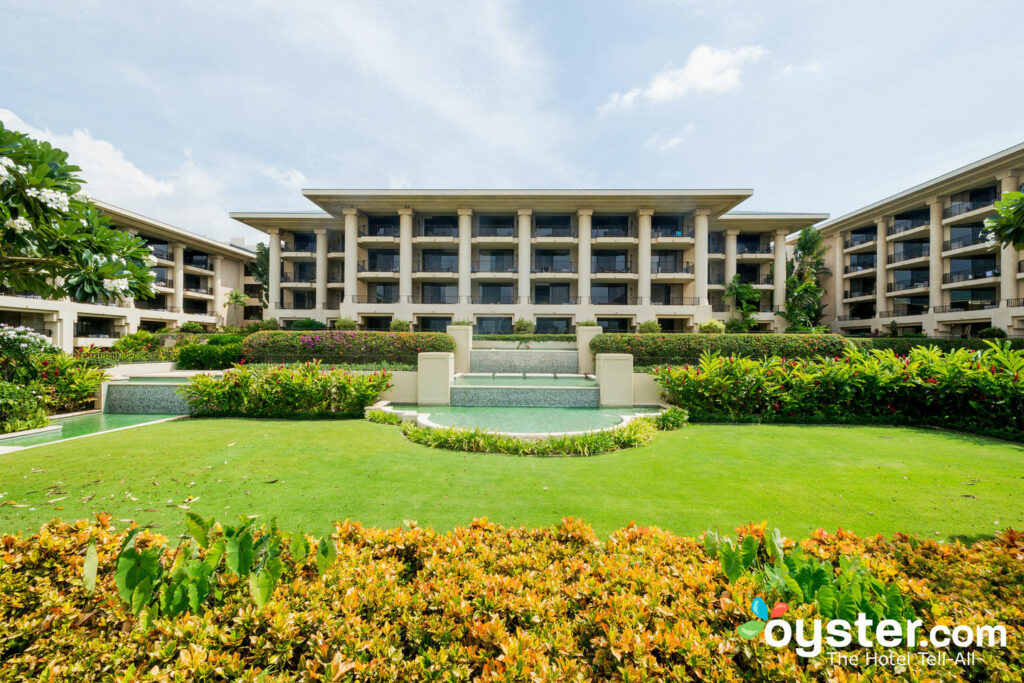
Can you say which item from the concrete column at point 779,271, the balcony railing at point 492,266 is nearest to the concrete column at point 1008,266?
the concrete column at point 779,271

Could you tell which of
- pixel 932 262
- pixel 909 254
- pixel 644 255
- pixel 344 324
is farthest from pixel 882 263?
pixel 344 324

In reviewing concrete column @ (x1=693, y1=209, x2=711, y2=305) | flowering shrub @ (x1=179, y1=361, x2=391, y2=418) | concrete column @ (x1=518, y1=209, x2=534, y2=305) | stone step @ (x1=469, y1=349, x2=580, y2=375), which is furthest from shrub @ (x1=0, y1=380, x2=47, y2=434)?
concrete column @ (x1=693, y1=209, x2=711, y2=305)

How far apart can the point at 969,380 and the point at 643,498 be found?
9255mm

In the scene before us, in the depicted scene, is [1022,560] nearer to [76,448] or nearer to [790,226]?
[76,448]

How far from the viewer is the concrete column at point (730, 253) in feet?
113

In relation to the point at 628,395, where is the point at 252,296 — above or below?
above

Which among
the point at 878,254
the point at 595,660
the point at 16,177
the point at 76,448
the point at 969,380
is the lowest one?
the point at 76,448

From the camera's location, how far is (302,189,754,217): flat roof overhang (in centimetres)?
3142

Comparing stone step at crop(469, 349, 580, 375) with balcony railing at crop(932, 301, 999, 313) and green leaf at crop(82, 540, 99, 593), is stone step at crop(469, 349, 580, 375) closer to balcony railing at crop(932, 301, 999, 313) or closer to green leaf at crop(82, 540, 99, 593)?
green leaf at crop(82, 540, 99, 593)

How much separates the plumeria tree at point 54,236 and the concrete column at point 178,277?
40529 millimetres

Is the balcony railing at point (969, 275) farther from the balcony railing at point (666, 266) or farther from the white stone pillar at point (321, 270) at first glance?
the white stone pillar at point (321, 270)

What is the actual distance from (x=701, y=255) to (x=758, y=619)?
34.4 m

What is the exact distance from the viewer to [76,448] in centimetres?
726

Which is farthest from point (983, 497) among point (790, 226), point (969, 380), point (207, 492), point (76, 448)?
point (790, 226)
